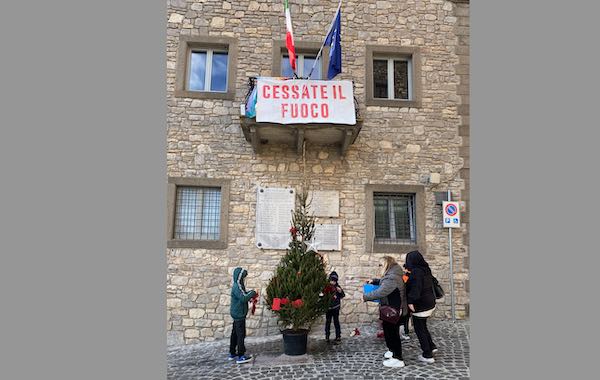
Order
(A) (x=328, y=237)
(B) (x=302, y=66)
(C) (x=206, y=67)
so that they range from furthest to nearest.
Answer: (B) (x=302, y=66) → (C) (x=206, y=67) → (A) (x=328, y=237)

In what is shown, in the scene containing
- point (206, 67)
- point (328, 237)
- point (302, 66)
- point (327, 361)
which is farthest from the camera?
point (302, 66)

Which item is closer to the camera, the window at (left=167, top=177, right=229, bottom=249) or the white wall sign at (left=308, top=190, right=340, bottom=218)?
the window at (left=167, top=177, right=229, bottom=249)

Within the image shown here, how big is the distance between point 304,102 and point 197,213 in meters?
2.84

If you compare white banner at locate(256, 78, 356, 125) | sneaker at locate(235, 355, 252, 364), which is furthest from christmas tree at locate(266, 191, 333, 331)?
white banner at locate(256, 78, 356, 125)

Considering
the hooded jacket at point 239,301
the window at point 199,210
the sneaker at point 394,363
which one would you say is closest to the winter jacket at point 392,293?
the sneaker at point 394,363

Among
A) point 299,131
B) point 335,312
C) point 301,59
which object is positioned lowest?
point 335,312

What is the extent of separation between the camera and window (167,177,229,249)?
7.44 meters

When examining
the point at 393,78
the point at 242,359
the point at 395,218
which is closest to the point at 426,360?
the point at 242,359

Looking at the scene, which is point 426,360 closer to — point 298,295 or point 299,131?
point 298,295

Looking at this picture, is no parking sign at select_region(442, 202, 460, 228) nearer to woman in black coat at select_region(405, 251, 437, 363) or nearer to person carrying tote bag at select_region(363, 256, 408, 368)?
woman in black coat at select_region(405, 251, 437, 363)

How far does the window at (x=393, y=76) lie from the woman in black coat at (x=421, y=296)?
382 cm

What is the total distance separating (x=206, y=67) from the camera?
8.04 meters

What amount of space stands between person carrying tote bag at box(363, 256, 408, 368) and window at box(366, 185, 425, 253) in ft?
7.75

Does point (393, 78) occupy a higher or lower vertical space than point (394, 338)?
higher
